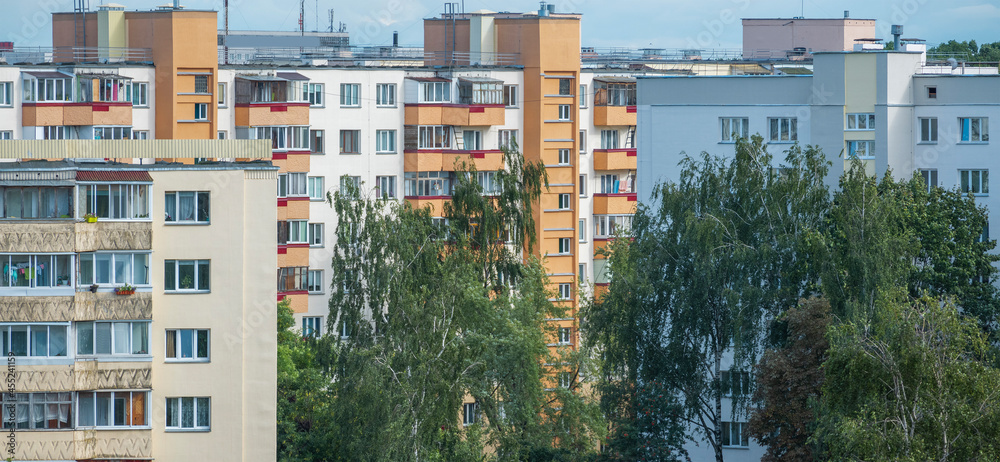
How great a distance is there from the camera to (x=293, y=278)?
68.8 m

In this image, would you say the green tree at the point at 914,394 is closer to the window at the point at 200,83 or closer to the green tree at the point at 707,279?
the green tree at the point at 707,279

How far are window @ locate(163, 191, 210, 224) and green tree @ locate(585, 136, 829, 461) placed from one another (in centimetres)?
1415

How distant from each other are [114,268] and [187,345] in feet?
10.8

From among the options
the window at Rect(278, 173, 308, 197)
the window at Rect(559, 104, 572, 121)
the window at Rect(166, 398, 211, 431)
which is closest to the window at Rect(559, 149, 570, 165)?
the window at Rect(559, 104, 572, 121)

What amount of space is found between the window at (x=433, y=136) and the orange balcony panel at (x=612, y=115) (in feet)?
30.5

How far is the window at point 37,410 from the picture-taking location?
137 ft

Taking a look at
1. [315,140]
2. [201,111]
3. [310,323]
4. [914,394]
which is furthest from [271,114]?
[914,394]

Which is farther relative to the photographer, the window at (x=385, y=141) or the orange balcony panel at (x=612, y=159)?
the orange balcony panel at (x=612, y=159)

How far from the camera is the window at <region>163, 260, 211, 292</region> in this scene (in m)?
42.7

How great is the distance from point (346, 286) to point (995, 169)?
2627 centimetres

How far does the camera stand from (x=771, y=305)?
45656 mm

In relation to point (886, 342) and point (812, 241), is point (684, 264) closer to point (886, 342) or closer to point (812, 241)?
point (812, 241)

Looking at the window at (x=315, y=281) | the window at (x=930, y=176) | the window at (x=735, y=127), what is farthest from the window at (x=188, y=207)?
the window at (x=930, y=176)

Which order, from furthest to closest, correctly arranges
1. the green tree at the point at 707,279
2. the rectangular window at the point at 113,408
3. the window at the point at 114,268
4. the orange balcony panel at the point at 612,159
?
the orange balcony panel at the point at 612,159 → the green tree at the point at 707,279 → the rectangular window at the point at 113,408 → the window at the point at 114,268
